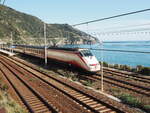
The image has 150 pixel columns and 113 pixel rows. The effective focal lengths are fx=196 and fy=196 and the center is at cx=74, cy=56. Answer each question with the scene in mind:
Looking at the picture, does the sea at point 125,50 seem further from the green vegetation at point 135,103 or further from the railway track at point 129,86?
the green vegetation at point 135,103

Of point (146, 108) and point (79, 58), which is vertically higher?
point (79, 58)

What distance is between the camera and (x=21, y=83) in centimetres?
2048

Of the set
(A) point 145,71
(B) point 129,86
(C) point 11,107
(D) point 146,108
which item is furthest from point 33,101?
(A) point 145,71

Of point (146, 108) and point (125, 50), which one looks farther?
point (125, 50)

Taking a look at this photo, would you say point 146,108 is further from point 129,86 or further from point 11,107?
point 11,107

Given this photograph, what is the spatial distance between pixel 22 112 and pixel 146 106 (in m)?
8.03

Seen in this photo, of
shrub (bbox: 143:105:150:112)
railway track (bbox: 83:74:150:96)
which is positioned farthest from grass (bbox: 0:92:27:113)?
railway track (bbox: 83:74:150:96)

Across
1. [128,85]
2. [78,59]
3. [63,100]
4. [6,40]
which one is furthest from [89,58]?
[6,40]

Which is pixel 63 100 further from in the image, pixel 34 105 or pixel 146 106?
pixel 146 106

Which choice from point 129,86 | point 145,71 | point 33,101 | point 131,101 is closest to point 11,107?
point 33,101

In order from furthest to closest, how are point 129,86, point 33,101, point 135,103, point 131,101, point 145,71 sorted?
point 145,71
point 129,86
point 33,101
point 131,101
point 135,103

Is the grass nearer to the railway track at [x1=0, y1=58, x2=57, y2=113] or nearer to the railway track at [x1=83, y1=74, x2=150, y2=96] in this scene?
the railway track at [x1=0, y1=58, x2=57, y2=113]

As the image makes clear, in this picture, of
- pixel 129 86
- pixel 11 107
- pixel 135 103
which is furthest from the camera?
pixel 129 86

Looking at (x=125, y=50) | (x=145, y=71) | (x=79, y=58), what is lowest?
(x=145, y=71)
